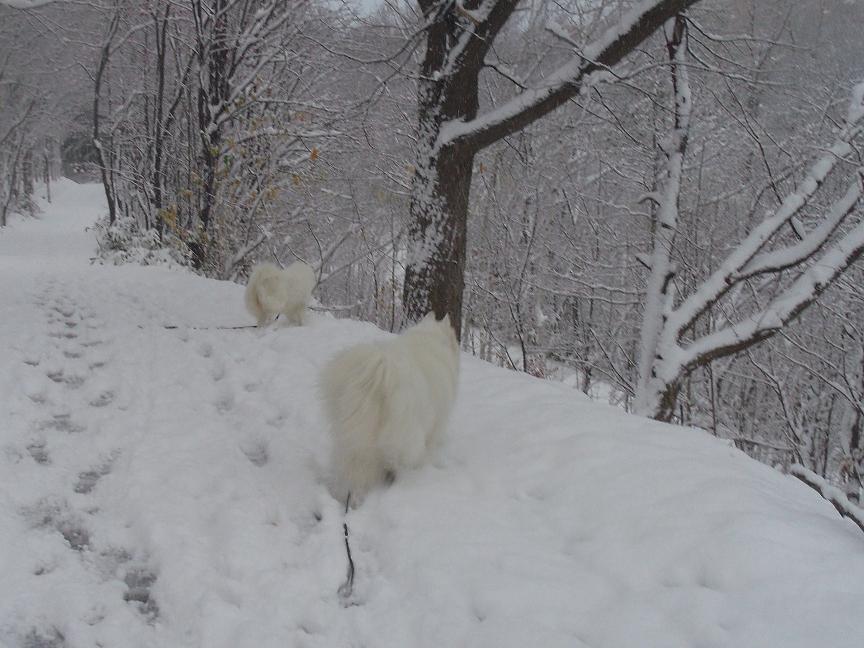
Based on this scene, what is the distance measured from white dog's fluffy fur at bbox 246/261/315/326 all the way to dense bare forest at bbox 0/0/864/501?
4.85 ft

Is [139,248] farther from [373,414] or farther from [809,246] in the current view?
[809,246]

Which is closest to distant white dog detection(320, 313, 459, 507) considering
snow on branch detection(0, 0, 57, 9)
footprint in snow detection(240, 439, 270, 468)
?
footprint in snow detection(240, 439, 270, 468)

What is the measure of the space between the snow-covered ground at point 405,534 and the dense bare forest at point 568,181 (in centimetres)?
252

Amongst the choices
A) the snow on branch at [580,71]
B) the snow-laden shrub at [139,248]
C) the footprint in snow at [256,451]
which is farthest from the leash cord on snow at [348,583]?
the snow-laden shrub at [139,248]

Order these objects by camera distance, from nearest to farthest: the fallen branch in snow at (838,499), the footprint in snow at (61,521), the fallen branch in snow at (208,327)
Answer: the fallen branch in snow at (838,499), the footprint in snow at (61,521), the fallen branch in snow at (208,327)

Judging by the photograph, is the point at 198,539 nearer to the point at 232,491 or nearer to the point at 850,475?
the point at 232,491

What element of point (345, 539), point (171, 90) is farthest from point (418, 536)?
point (171, 90)

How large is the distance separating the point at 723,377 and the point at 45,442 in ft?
28.7

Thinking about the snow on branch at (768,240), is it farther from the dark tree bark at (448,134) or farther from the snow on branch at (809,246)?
the dark tree bark at (448,134)

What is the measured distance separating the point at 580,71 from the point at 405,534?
421cm

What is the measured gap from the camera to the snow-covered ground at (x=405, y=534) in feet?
7.15

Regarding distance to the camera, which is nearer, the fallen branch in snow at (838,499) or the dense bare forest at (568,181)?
the fallen branch in snow at (838,499)

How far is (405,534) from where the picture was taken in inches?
114

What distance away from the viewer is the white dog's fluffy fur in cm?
666
